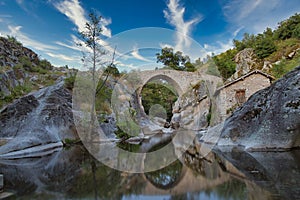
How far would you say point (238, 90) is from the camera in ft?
37.2

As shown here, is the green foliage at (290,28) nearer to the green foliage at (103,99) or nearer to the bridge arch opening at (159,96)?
the bridge arch opening at (159,96)

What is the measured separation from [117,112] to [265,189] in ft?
27.8

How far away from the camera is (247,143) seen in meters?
4.65

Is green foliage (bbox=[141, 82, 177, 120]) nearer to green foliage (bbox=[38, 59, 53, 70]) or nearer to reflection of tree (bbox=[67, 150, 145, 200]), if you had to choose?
green foliage (bbox=[38, 59, 53, 70])

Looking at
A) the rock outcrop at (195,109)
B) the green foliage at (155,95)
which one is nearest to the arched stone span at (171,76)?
the rock outcrop at (195,109)

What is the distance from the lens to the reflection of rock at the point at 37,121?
516 cm

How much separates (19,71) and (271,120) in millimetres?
13054

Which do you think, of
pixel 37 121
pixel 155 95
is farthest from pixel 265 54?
pixel 37 121

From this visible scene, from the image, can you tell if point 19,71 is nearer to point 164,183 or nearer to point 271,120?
point 164,183

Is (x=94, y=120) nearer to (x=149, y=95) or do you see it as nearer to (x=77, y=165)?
(x=77, y=165)

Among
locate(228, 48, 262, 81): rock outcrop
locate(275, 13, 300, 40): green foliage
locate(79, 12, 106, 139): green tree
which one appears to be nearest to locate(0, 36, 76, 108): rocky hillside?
locate(79, 12, 106, 139): green tree

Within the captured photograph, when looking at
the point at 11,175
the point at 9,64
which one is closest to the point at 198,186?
the point at 11,175

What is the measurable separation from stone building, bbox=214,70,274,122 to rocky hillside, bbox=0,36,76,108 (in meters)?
9.51

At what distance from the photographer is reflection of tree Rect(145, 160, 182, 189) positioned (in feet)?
7.42
